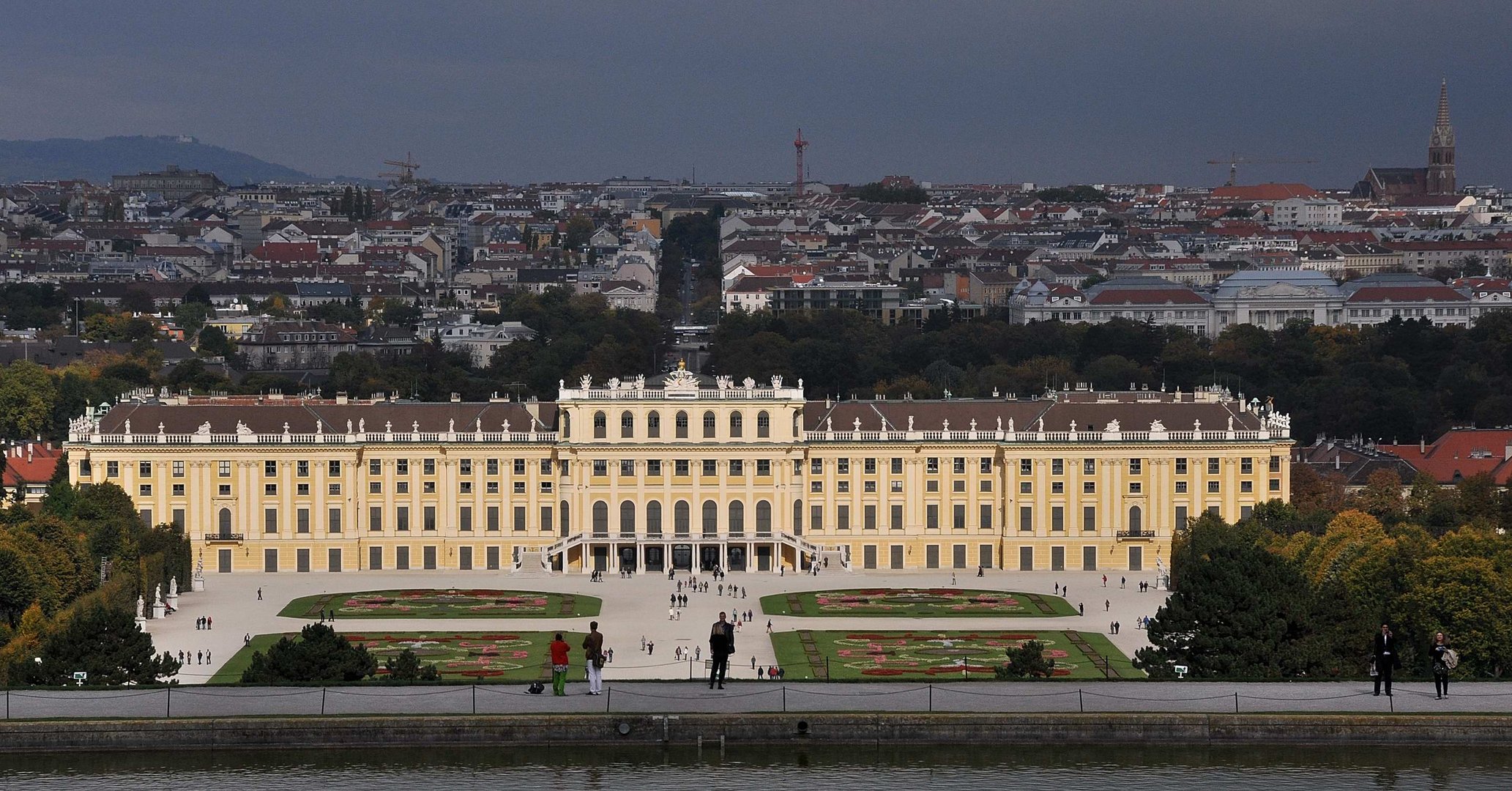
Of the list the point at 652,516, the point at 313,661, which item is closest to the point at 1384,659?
the point at 313,661

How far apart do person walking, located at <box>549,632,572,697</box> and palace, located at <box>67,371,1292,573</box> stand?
45501 millimetres

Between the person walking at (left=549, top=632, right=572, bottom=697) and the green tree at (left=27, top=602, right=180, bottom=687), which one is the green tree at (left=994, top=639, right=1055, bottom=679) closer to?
the person walking at (left=549, top=632, right=572, bottom=697)

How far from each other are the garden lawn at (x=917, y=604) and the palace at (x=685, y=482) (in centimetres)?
824

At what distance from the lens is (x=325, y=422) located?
327 feet

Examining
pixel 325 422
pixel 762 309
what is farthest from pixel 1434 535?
pixel 762 309

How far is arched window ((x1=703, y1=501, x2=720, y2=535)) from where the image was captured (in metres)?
98.9

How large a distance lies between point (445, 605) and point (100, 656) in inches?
1153

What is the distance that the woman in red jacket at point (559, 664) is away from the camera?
170 ft

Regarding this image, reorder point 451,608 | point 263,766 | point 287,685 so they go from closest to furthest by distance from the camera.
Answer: point 263,766 < point 287,685 < point 451,608

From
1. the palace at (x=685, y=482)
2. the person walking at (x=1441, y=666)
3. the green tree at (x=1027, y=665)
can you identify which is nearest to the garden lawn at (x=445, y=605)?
the palace at (x=685, y=482)

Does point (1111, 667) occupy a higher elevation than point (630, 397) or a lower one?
lower

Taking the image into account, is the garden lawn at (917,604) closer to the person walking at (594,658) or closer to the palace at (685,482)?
the palace at (685,482)

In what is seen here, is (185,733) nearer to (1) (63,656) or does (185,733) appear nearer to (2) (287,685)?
(2) (287,685)

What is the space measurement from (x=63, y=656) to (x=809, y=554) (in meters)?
43.1
